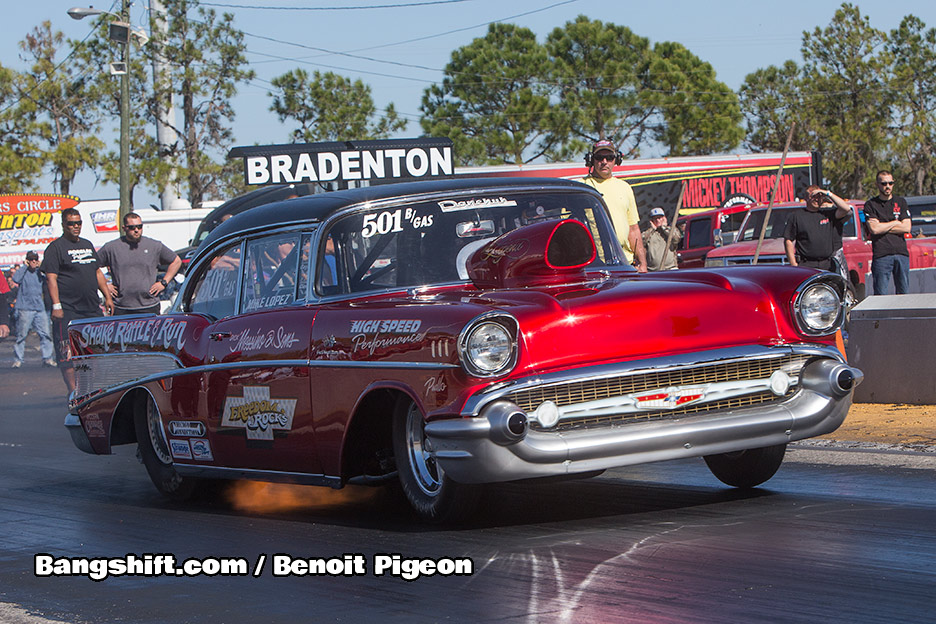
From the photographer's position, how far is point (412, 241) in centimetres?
614

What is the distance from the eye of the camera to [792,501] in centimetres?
586

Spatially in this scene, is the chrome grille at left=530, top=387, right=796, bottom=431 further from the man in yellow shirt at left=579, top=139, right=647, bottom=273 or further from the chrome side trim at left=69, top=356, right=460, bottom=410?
the man in yellow shirt at left=579, top=139, right=647, bottom=273

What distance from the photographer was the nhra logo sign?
17234 mm

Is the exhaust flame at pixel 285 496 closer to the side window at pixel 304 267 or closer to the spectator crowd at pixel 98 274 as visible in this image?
the side window at pixel 304 267

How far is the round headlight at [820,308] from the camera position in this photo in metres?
5.56

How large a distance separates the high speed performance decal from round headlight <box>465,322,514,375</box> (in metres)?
1.23

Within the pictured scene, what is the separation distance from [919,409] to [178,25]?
38855 mm

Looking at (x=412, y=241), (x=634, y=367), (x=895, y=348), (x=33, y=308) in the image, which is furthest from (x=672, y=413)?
(x=33, y=308)

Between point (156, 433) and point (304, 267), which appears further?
point (156, 433)

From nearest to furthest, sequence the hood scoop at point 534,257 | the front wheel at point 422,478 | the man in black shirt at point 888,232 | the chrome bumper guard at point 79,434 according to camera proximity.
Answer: the front wheel at point 422,478 → the hood scoop at point 534,257 → the chrome bumper guard at point 79,434 → the man in black shirt at point 888,232

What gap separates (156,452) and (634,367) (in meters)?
3.25

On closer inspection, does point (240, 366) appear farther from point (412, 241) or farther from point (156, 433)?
point (156, 433)

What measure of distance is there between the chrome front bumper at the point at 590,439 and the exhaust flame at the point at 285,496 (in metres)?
1.70

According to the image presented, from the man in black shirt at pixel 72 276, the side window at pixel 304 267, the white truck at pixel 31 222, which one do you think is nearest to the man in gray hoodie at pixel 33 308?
the man in black shirt at pixel 72 276
